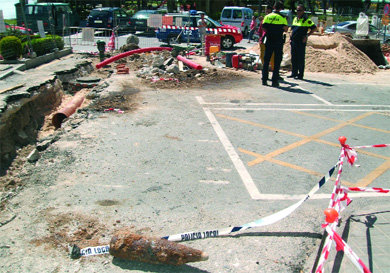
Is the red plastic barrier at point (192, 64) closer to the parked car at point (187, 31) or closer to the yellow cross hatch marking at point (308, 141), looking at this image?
the yellow cross hatch marking at point (308, 141)

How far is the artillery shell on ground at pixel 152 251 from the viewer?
3.17 metres

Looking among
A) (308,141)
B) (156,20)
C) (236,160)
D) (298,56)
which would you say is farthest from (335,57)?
(236,160)

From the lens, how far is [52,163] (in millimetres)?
5375

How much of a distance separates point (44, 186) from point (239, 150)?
3.11m

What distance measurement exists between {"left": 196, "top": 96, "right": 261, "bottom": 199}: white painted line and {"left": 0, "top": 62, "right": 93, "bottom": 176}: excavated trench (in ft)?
12.3

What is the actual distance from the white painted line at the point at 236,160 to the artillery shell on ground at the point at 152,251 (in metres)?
→ 1.64

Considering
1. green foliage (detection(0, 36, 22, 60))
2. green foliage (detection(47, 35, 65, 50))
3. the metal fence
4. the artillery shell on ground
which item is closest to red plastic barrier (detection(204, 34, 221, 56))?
the metal fence

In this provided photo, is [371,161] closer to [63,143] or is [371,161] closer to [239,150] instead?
[239,150]

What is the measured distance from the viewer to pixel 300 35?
37.2ft

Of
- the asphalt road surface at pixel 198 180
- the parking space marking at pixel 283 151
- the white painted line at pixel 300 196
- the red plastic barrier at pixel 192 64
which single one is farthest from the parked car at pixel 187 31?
the white painted line at pixel 300 196

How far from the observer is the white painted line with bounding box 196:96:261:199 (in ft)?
15.6

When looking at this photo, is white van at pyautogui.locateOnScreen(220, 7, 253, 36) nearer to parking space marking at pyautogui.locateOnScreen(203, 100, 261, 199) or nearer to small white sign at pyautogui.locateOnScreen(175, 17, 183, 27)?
small white sign at pyautogui.locateOnScreen(175, 17, 183, 27)

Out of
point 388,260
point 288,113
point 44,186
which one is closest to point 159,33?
point 288,113

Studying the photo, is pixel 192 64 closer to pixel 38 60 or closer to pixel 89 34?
pixel 38 60
